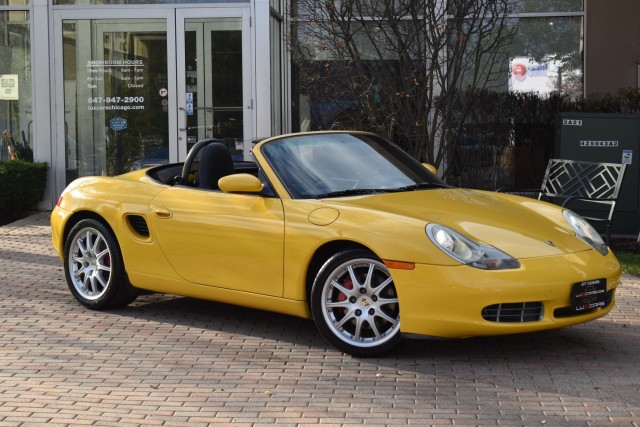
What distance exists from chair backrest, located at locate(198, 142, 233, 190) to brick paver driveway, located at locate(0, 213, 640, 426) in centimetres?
103

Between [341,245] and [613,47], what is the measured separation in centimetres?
1006

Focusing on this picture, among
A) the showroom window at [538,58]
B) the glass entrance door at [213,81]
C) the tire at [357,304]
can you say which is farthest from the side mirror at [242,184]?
the showroom window at [538,58]

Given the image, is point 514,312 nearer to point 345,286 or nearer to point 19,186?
point 345,286

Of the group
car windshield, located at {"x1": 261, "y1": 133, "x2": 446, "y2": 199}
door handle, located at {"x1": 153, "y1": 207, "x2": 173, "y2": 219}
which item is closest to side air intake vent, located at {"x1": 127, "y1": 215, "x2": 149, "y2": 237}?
door handle, located at {"x1": 153, "y1": 207, "x2": 173, "y2": 219}

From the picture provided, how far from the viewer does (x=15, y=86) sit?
1493 centimetres

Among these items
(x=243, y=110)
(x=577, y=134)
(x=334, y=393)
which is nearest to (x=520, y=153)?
(x=577, y=134)

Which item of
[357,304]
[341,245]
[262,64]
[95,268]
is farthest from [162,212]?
[262,64]

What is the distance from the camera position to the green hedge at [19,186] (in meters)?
13.3

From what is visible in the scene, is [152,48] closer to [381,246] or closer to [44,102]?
[44,102]

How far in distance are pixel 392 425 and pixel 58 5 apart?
36.9 feet

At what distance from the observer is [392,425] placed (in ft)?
16.3

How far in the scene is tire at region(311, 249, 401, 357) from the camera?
20.3ft

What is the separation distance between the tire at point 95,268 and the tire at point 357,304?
192 cm

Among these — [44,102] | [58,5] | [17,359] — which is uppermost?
[58,5]
